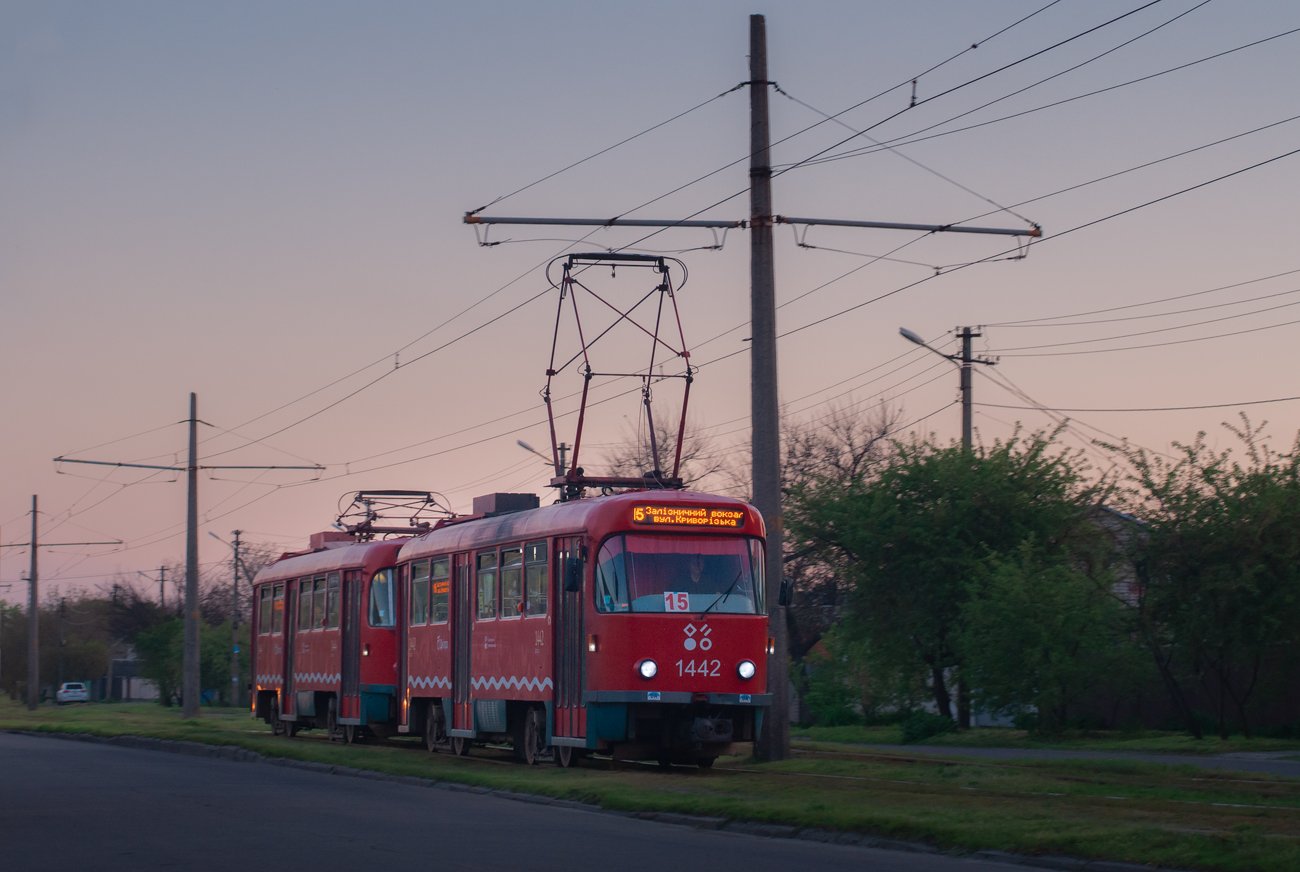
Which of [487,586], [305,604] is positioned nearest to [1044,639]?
[487,586]

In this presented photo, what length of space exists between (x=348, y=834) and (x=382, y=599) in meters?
16.8

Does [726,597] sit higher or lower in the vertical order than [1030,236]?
Result: lower

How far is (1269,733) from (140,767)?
21.1 m

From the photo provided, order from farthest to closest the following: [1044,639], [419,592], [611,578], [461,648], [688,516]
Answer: [1044,639] → [419,592] → [461,648] → [688,516] → [611,578]

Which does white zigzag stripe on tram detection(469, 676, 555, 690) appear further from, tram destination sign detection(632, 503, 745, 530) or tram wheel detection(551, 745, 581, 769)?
tram destination sign detection(632, 503, 745, 530)

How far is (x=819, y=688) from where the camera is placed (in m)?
49.5

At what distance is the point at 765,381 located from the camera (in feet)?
72.1

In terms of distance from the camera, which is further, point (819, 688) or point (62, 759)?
point (819, 688)

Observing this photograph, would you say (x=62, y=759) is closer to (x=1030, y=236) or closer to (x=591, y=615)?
(x=591, y=615)

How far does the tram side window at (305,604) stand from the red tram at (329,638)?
21 mm

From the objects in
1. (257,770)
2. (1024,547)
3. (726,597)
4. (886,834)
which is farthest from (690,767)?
(1024,547)

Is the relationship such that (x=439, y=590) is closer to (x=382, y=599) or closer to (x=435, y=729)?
(x=435, y=729)

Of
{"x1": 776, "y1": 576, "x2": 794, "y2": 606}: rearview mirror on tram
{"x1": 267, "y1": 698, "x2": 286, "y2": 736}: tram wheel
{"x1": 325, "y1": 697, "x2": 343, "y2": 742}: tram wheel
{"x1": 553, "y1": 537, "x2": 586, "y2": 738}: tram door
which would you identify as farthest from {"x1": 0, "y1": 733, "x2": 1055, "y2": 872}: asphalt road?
{"x1": 267, "y1": 698, "x2": 286, "y2": 736}: tram wheel

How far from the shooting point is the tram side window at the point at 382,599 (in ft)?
101
